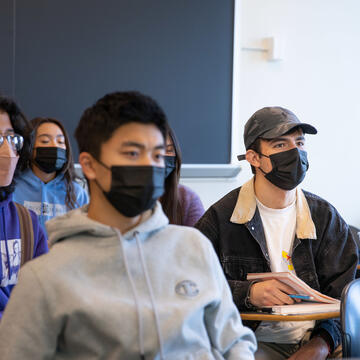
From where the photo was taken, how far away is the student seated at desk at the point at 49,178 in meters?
3.46

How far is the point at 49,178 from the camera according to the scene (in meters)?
3.56

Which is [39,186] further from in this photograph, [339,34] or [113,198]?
[339,34]

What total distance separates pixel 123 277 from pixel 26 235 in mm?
978

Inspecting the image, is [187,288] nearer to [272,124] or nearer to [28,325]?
[28,325]

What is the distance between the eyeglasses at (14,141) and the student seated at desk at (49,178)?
3.17 feet

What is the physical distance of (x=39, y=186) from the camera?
11.5 feet

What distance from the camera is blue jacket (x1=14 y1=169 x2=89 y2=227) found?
344cm

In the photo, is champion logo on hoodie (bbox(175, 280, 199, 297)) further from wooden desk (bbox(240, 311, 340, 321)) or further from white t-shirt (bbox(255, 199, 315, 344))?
white t-shirt (bbox(255, 199, 315, 344))

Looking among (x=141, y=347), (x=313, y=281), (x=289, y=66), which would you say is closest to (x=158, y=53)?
(x=289, y=66)

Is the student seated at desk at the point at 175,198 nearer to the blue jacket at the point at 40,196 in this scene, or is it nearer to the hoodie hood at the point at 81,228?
the blue jacket at the point at 40,196

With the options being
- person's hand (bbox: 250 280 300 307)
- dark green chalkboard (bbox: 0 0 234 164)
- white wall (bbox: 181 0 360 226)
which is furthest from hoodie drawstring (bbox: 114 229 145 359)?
white wall (bbox: 181 0 360 226)

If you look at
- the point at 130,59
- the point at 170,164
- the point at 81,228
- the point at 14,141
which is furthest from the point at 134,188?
the point at 130,59

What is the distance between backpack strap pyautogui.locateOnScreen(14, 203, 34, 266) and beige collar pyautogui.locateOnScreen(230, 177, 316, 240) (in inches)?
35.6

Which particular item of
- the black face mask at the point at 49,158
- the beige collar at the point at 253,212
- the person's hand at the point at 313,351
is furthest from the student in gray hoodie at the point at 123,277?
the black face mask at the point at 49,158
